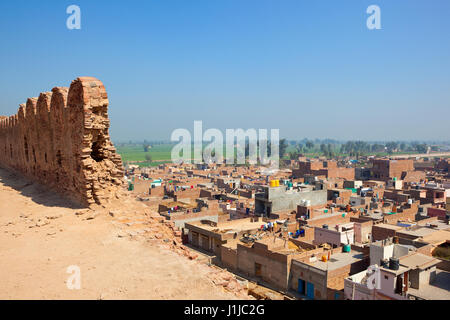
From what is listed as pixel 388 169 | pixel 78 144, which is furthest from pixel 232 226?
pixel 388 169

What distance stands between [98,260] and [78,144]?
13.8 feet

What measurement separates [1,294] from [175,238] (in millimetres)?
3424

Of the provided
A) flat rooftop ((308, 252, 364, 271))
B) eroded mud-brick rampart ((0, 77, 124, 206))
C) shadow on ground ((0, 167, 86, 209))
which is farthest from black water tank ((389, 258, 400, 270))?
shadow on ground ((0, 167, 86, 209))

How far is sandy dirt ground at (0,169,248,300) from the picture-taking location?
179 inches

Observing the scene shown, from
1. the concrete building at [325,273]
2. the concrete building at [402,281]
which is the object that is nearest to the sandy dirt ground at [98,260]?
the concrete building at [402,281]

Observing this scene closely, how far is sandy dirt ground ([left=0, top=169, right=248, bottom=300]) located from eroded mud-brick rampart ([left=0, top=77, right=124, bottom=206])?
72cm

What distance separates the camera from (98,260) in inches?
217

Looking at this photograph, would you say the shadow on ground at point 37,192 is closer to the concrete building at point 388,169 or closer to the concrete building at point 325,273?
the concrete building at point 325,273

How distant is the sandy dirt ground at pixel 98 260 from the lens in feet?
14.9

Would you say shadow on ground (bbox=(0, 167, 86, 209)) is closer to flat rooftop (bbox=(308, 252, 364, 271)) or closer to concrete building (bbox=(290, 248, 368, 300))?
concrete building (bbox=(290, 248, 368, 300))

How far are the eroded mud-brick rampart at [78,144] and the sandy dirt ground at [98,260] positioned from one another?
0.72m

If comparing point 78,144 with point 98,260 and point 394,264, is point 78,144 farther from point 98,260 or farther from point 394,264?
point 394,264
